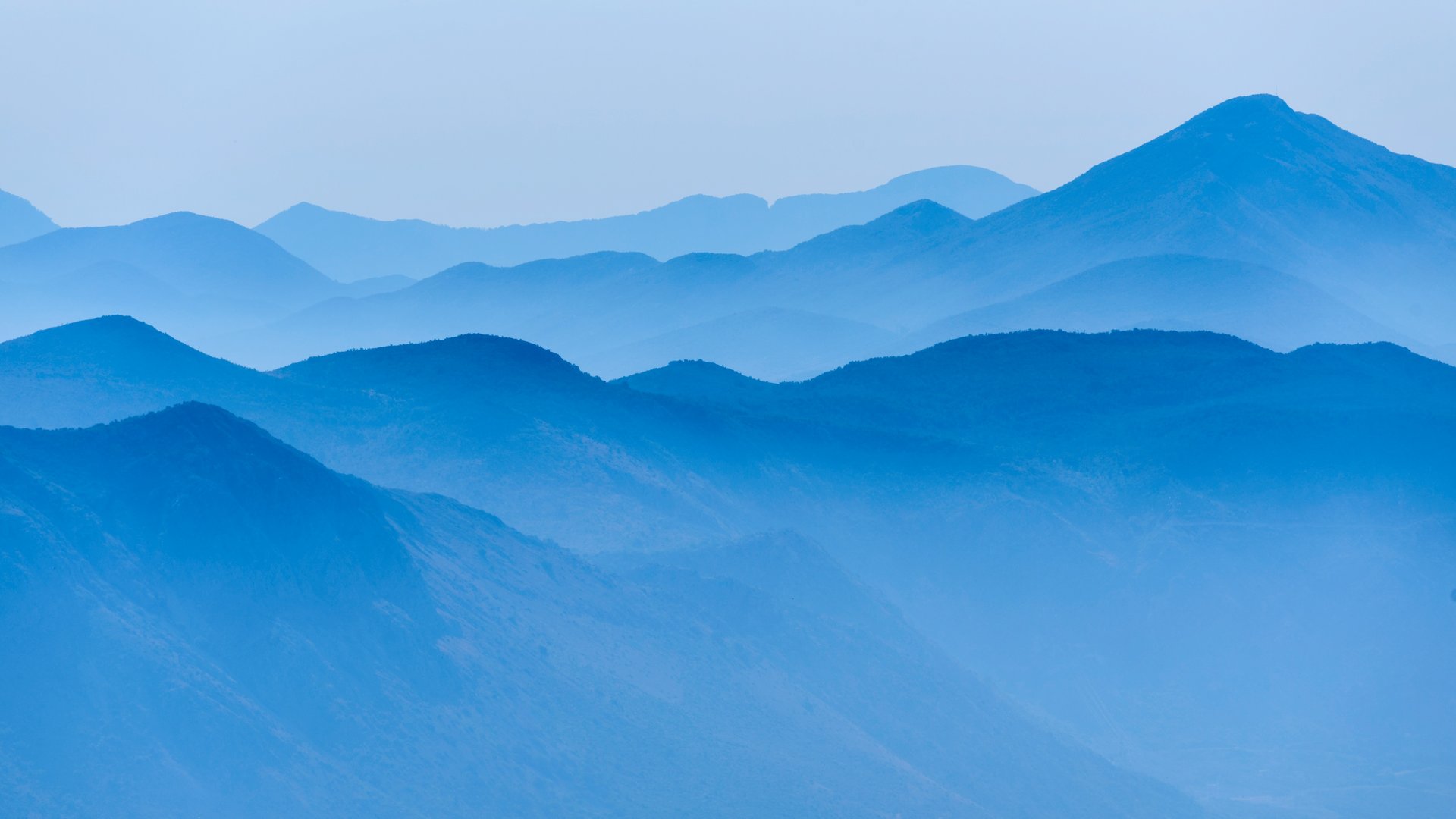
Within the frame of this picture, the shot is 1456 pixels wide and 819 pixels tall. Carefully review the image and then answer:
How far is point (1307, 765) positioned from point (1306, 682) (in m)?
6.06

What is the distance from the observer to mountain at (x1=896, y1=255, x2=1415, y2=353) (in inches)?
5640

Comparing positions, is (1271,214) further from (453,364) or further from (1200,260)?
(453,364)

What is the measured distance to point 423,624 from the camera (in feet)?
128

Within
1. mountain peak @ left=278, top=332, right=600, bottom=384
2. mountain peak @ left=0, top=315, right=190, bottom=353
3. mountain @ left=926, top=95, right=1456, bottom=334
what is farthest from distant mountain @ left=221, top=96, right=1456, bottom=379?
mountain peak @ left=0, top=315, right=190, bottom=353

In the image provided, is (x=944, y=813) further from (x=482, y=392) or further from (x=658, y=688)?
(x=482, y=392)

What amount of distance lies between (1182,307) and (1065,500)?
8166cm

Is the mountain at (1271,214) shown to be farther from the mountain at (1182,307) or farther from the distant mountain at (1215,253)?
the mountain at (1182,307)

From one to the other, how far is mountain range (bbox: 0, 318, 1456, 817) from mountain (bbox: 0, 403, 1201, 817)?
23.0 ft

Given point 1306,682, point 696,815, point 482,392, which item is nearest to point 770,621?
point 696,815

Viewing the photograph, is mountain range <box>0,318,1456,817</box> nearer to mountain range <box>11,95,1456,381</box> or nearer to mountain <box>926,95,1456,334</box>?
mountain range <box>11,95,1456,381</box>

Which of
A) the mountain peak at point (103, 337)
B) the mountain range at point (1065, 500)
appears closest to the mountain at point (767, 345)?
the mountain range at point (1065, 500)

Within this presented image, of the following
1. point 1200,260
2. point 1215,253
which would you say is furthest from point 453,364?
point 1215,253

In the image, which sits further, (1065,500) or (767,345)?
Result: (767,345)

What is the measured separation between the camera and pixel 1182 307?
149 meters
